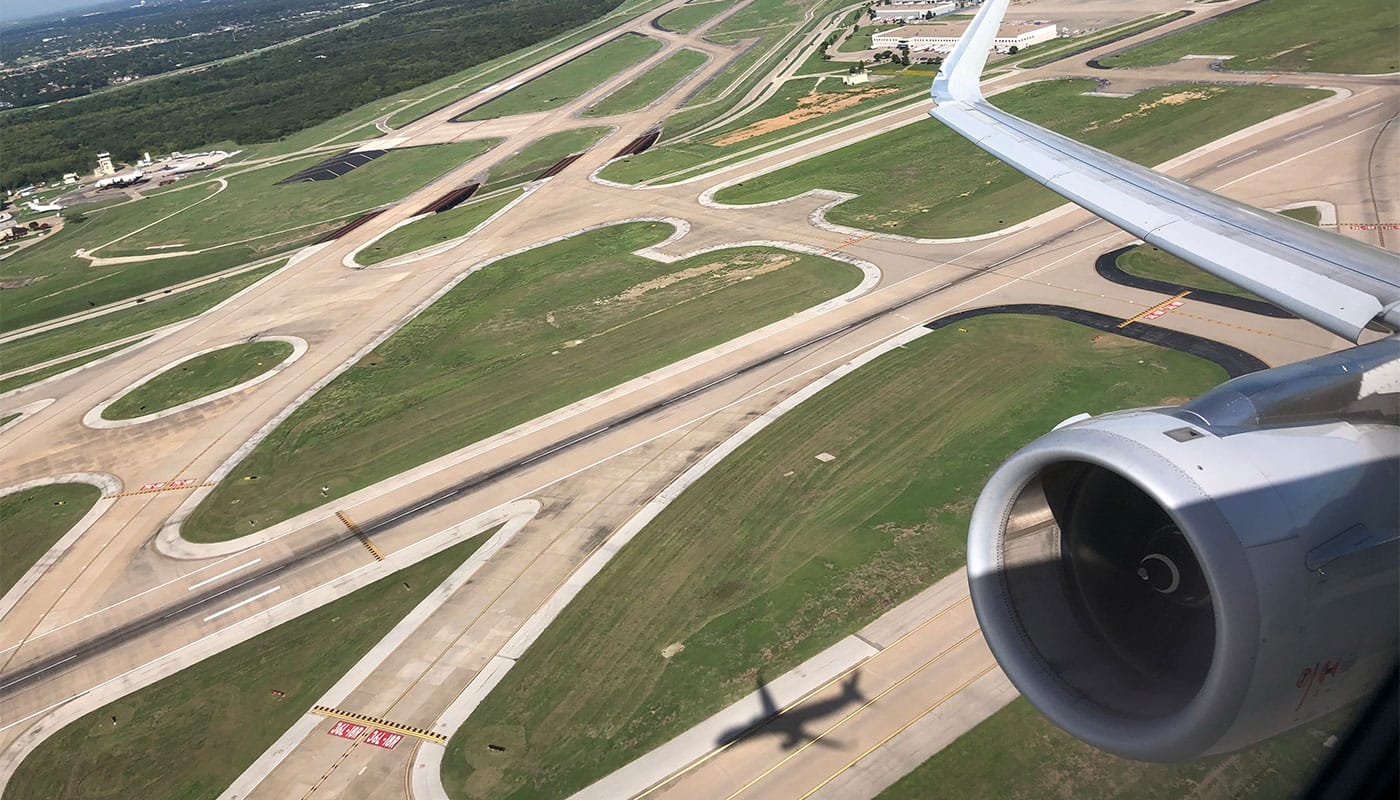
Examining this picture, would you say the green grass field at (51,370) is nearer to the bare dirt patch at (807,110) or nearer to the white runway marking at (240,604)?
the white runway marking at (240,604)

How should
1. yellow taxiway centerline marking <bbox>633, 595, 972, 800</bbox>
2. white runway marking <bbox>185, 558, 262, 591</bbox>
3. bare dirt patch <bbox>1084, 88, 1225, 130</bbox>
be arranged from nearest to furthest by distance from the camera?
yellow taxiway centerline marking <bbox>633, 595, 972, 800</bbox> → white runway marking <bbox>185, 558, 262, 591</bbox> → bare dirt patch <bbox>1084, 88, 1225, 130</bbox>

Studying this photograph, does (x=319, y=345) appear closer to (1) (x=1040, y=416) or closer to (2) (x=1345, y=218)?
(1) (x=1040, y=416)

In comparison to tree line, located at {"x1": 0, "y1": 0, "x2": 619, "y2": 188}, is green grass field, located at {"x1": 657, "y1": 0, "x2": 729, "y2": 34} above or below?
above

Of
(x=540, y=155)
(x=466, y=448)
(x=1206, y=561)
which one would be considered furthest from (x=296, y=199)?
(x=1206, y=561)

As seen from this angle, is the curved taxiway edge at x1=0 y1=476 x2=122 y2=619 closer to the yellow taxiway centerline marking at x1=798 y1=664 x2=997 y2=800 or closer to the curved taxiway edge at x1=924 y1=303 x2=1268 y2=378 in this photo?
the yellow taxiway centerline marking at x1=798 y1=664 x2=997 y2=800

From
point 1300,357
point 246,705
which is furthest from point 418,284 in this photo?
point 1300,357

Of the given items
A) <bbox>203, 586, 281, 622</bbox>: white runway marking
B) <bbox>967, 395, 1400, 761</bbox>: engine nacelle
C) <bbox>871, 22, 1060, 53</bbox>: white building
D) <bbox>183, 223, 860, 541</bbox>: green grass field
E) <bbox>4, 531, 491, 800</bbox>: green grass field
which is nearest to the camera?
→ <bbox>967, 395, 1400, 761</bbox>: engine nacelle

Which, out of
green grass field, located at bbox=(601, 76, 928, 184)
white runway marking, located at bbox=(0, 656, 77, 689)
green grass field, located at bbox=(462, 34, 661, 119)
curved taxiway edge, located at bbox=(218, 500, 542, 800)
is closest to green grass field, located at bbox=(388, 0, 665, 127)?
green grass field, located at bbox=(462, 34, 661, 119)
